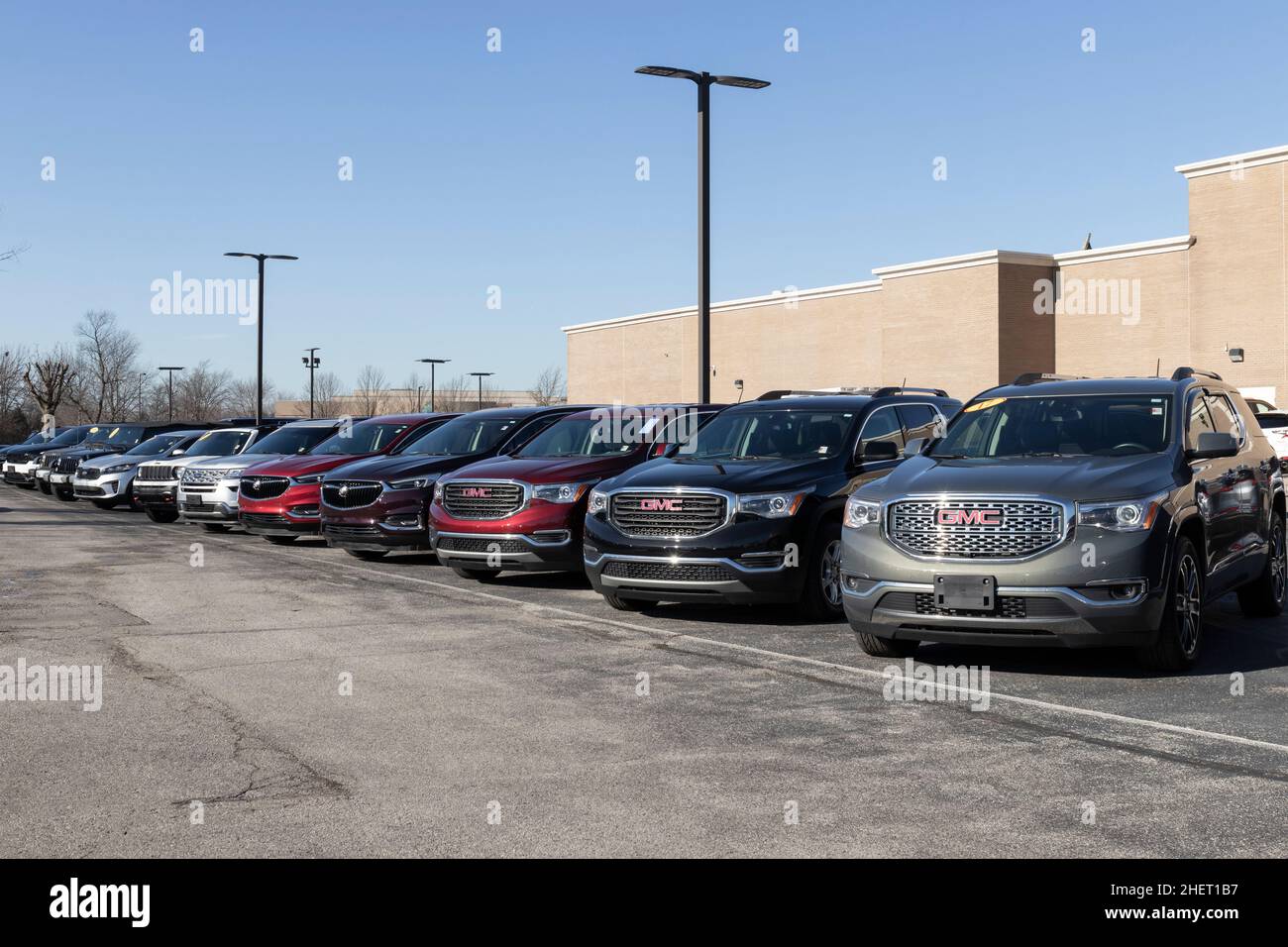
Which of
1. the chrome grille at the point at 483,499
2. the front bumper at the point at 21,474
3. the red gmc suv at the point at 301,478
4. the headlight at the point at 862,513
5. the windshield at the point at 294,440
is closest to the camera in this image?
the headlight at the point at 862,513

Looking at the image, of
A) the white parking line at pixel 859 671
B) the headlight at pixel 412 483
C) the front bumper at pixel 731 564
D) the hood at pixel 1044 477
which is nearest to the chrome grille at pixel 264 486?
the headlight at pixel 412 483

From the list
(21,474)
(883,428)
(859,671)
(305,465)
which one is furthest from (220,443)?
(859,671)

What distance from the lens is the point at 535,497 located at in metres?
13.6

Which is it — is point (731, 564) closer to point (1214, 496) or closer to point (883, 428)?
point (883, 428)

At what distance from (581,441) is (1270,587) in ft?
22.9

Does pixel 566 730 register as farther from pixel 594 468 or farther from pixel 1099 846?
pixel 594 468

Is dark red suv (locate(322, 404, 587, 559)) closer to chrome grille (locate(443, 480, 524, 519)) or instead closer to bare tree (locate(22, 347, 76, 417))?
chrome grille (locate(443, 480, 524, 519))

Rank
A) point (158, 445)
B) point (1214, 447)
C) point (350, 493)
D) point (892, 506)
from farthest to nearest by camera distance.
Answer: point (158, 445)
point (350, 493)
point (1214, 447)
point (892, 506)

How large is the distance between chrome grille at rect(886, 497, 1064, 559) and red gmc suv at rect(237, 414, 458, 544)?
11112mm

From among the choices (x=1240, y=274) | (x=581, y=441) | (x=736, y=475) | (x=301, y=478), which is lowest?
(x=301, y=478)

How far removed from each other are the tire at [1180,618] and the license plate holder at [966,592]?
1043 millimetres

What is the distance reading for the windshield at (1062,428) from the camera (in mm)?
9469

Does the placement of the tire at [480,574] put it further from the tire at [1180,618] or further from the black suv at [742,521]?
the tire at [1180,618]

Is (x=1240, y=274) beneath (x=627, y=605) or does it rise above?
above
